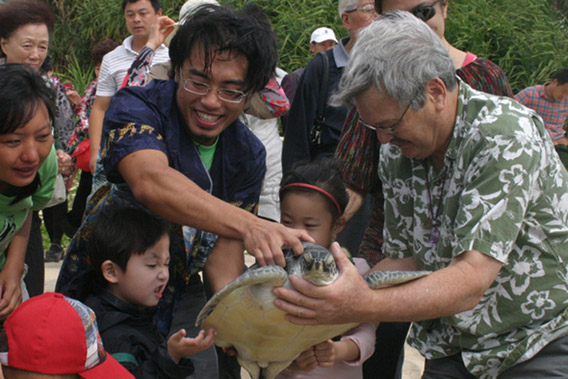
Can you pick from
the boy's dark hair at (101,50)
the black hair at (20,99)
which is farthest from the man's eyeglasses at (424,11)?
the boy's dark hair at (101,50)

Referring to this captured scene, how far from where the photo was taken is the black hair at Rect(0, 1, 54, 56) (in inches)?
148

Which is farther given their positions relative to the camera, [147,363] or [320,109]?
[320,109]

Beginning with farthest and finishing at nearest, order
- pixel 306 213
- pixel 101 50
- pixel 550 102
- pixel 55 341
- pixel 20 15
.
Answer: pixel 550 102 < pixel 101 50 < pixel 20 15 < pixel 306 213 < pixel 55 341

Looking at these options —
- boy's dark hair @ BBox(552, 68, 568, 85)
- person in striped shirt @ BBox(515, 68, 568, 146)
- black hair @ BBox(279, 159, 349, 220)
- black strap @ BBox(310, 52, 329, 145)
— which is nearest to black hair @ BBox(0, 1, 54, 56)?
black strap @ BBox(310, 52, 329, 145)

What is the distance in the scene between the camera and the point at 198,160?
7.06ft

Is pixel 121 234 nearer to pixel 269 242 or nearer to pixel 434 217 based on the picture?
pixel 269 242

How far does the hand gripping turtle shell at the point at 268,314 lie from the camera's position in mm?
1647

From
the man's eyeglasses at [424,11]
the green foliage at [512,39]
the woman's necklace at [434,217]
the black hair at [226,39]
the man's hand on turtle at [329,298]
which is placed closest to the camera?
the man's hand on turtle at [329,298]

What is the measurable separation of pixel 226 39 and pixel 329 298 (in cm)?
92

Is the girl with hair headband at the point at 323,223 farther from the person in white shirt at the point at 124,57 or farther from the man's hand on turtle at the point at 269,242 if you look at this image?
the person in white shirt at the point at 124,57

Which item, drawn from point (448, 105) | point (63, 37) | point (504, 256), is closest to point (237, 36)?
point (448, 105)

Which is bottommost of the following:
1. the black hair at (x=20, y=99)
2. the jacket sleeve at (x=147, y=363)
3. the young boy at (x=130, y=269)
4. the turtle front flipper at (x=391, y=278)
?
the jacket sleeve at (x=147, y=363)

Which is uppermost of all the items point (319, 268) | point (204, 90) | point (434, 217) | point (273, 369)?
point (204, 90)

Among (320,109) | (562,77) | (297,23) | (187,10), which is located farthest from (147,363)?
(297,23)
